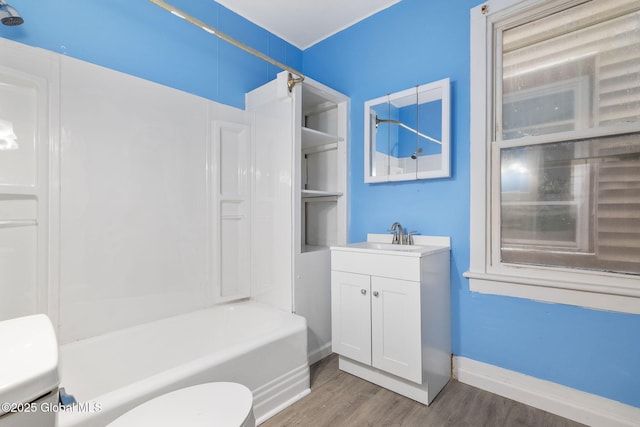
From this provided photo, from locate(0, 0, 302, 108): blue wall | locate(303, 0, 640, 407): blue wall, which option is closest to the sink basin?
locate(303, 0, 640, 407): blue wall

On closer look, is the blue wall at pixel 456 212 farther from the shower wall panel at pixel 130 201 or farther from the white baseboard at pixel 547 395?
the shower wall panel at pixel 130 201

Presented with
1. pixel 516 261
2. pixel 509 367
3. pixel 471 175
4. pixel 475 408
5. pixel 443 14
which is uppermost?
pixel 443 14

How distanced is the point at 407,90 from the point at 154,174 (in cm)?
174

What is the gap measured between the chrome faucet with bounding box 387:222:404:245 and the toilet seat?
4.49ft

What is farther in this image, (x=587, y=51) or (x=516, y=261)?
(x=516, y=261)

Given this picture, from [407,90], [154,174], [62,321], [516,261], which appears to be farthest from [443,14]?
[62,321]

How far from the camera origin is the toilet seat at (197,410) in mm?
908

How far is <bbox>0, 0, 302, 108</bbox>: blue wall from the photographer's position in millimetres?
1475

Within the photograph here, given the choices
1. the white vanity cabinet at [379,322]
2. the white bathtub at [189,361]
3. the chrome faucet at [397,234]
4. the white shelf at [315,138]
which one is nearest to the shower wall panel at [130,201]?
the white bathtub at [189,361]

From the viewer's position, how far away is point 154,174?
5.84ft

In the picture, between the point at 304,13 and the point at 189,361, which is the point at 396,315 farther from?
the point at 304,13

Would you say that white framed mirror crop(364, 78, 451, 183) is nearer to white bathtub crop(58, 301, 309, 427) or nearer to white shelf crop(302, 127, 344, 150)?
white shelf crop(302, 127, 344, 150)

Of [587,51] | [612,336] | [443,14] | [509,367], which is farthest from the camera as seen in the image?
[443,14]

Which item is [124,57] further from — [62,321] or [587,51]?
[587,51]
